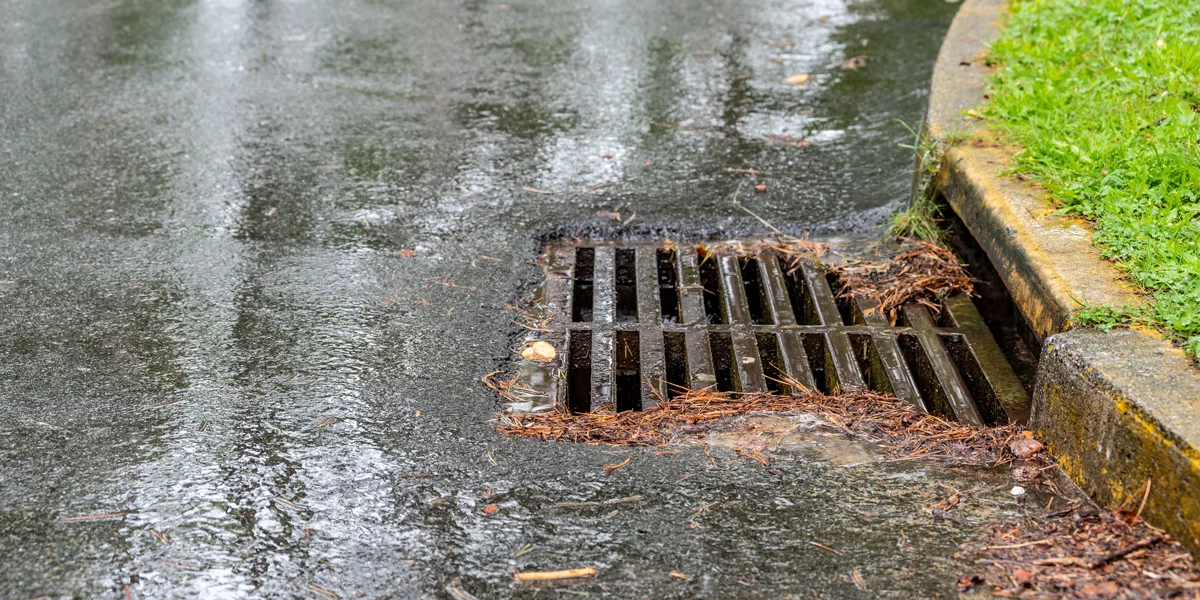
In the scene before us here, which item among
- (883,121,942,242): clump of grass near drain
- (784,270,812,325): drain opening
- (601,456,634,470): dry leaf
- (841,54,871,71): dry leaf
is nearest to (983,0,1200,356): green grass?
(883,121,942,242): clump of grass near drain

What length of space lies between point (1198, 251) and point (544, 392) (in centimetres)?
178

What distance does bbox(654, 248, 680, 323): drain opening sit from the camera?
11.3 ft

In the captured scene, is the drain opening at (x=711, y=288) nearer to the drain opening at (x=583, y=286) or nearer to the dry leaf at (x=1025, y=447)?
the drain opening at (x=583, y=286)

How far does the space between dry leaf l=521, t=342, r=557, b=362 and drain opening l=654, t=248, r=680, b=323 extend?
61cm

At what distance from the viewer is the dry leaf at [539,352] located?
2.86 meters

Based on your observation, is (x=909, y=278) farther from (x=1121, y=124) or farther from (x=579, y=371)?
(x=579, y=371)

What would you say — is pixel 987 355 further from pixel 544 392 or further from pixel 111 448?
pixel 111 448

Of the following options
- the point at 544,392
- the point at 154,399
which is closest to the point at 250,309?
the point at 154,399

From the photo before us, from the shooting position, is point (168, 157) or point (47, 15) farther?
point (47, 15)

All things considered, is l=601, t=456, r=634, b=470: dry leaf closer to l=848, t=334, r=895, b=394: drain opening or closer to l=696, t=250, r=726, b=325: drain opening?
l=848, t=334, r=895, b=394: drain opening

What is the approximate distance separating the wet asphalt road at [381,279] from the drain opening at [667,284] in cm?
17

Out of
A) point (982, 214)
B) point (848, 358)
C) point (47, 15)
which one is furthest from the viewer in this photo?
point (47, 15)

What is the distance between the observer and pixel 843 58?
574 centimetres

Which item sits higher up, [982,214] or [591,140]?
[982,214]
